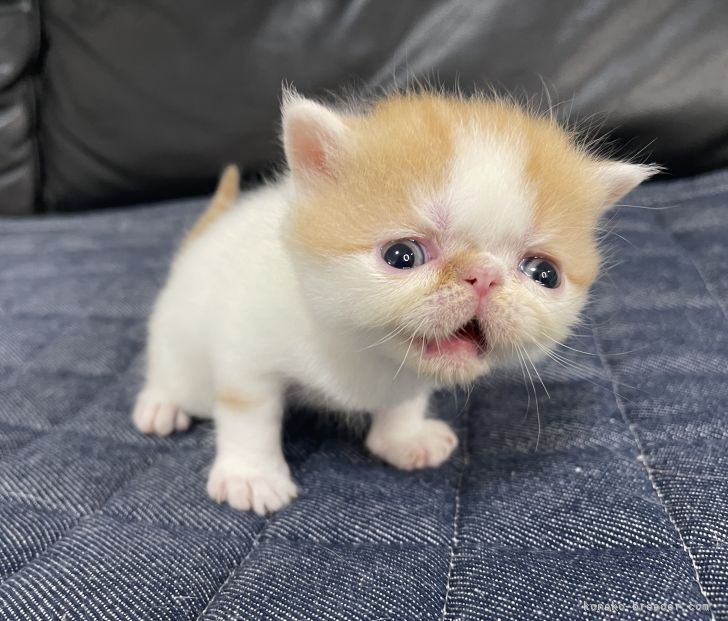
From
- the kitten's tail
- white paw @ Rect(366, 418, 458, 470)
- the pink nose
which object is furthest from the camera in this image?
the kitten's tail

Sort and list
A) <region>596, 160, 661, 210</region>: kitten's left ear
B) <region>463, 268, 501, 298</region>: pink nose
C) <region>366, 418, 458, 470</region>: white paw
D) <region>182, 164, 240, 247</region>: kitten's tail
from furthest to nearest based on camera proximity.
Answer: <region>182, 164, 240, 247</region>: kitten's tail → <region>366, 418, 458, 470</region>: white paw → <region>596, 160, 661, 210</region>: kitten's left ear → <region>463, 268, 501, 298</region>: pink nose

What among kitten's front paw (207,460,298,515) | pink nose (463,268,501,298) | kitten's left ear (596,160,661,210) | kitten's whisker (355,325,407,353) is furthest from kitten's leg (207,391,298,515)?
kitten's left ear (596,160,661,210)

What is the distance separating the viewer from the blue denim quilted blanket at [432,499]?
0.61 m

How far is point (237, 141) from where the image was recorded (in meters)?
1.66

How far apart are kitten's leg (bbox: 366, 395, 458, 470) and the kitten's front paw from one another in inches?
5.8

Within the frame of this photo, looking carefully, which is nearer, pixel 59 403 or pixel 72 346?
pixel 59 403

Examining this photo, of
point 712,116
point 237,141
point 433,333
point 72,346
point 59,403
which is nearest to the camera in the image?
point 433,333

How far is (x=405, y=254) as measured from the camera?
62 centimetres

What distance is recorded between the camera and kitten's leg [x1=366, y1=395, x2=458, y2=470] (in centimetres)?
87

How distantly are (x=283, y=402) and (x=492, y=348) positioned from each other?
344 millimetres

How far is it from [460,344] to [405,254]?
11 cm

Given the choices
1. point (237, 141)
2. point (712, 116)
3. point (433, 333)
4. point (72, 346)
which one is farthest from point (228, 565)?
point (712, 116)

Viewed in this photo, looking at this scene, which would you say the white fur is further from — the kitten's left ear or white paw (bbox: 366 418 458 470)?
the kitten's left ear

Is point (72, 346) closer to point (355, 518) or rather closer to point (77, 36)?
point (355, 518)
